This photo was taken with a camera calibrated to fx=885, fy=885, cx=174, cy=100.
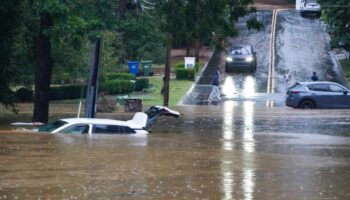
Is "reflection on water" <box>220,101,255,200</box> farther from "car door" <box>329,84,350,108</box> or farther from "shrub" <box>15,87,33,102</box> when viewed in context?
"shrub" <box>15,87,33,102</box>

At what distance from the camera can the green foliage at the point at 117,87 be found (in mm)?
49244

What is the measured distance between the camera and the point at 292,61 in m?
63.4

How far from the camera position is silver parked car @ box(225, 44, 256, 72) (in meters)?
59.9

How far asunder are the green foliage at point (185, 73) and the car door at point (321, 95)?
55.6 ft

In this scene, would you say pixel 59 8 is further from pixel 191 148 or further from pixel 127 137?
pixel 191 148

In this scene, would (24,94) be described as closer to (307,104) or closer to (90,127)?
(307,104)

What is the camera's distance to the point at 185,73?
2256 inches

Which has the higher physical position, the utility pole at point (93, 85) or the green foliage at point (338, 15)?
the green foliage at point (338, 15)

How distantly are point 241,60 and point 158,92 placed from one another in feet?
35.1

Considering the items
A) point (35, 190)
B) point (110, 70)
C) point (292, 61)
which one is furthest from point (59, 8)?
point (292, 61)

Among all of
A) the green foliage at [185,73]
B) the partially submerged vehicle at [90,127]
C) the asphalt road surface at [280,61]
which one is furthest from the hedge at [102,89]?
the partially submerged vehicle at [90,127]

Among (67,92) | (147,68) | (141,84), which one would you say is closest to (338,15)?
(147,68)

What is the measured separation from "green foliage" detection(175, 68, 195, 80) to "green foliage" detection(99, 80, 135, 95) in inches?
252

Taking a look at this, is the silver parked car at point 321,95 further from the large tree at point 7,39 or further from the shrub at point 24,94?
the large tree at point 7,39
